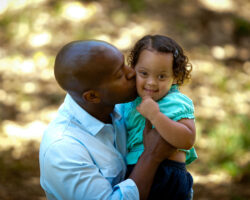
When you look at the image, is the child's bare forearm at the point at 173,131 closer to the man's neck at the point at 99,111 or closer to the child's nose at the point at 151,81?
the child's nose at the point at 151,81

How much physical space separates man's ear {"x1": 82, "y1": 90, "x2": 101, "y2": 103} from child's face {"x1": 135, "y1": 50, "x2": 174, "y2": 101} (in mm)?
265

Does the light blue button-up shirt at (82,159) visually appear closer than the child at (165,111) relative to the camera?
Yes

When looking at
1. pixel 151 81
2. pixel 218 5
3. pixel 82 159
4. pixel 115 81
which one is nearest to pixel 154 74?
pixel 151 81

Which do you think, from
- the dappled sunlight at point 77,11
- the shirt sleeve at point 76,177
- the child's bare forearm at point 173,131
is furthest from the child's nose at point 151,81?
the dappled sunlight at point 77,11

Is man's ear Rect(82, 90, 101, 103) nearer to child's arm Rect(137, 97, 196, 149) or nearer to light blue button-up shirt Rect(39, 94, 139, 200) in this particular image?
light blue button-up shirt Rect(39, 94, 139, 200)

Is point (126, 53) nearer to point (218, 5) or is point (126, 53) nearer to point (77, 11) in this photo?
point (77, 11)

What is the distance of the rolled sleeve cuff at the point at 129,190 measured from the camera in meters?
2.03

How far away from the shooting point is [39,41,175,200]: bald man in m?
2.01

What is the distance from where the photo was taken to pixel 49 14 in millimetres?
7051

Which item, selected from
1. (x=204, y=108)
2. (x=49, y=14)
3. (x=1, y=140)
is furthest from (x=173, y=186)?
(x=49, y=14)

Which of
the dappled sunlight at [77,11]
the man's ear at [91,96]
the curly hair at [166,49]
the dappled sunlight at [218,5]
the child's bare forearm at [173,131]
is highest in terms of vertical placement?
the dappled sunlight at [218,5]

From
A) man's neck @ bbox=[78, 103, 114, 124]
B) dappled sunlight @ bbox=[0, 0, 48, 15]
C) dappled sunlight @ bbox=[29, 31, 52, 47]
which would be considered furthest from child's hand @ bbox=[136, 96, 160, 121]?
dappled sunlight @ bbox=[0, 0, 48, 15]

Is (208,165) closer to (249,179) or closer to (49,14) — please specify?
(249,179)

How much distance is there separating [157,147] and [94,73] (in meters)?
0.58
